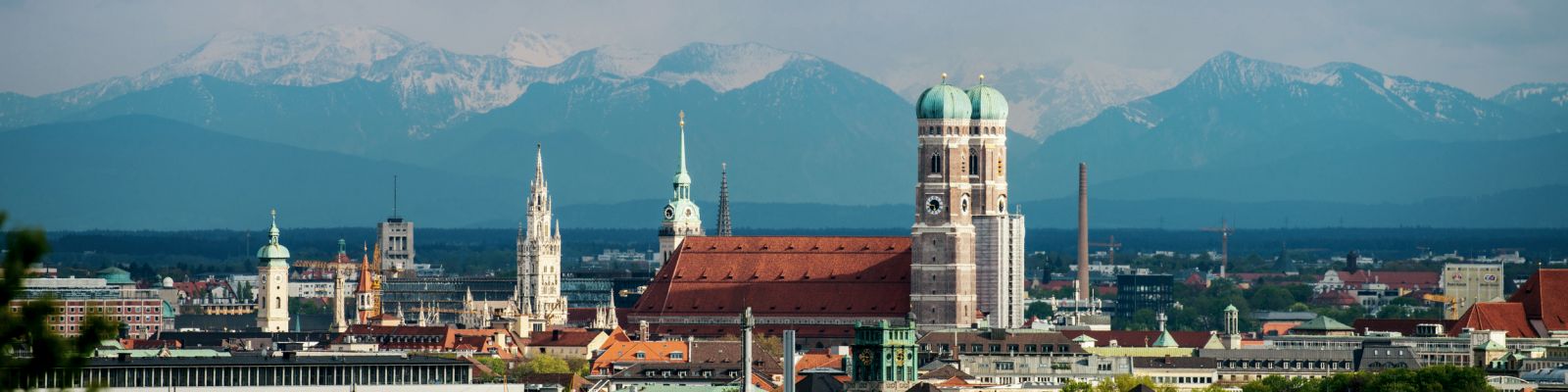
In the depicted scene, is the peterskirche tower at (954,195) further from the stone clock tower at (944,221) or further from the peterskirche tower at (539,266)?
the peterskirche tower at (539,266)

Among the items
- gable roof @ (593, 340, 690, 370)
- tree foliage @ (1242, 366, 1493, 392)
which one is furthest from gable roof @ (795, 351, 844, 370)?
tree foliage @ (1242, 366, 1493, 392)

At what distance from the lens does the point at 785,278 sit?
13788cm

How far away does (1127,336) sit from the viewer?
137 m

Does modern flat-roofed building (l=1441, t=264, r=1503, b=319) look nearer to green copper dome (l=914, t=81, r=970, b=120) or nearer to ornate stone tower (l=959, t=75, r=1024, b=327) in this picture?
ornate stone tower (l=959, t=75, r=1024, b=327)

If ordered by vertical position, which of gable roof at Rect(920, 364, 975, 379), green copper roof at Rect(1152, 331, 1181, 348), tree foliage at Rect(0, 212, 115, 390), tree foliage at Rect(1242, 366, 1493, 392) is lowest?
tree foliage at Rect(1242, 366, 1493, 392)

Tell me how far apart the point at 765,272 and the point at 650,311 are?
4.64m

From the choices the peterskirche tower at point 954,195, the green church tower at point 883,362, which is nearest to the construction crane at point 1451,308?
the peterskirche tower at point 954,195

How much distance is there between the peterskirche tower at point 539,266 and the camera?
154125 millimetres

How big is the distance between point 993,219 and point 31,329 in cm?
11559

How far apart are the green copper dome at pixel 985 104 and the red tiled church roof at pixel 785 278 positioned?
5.70 meters

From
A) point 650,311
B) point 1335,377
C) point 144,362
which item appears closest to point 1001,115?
point 650,311

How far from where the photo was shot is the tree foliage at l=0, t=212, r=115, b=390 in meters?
25.5

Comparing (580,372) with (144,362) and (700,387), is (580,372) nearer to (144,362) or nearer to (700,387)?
(700,387)

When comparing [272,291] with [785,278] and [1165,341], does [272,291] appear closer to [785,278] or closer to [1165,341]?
[785,278]
